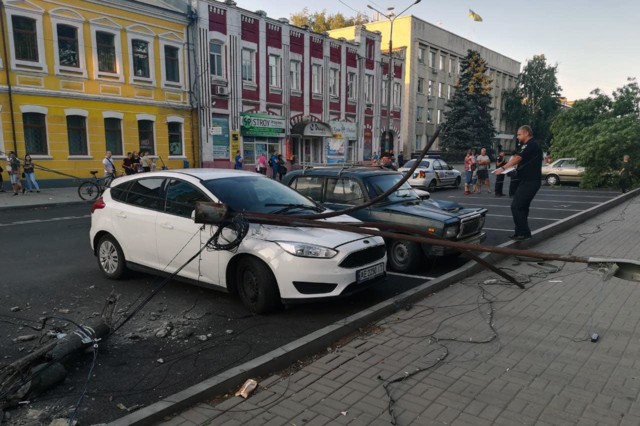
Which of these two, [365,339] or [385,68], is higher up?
[385,68]

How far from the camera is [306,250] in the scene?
5.04 meters

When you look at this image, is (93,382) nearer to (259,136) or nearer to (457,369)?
(457,369)

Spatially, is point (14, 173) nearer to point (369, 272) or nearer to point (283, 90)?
point (283, 90)

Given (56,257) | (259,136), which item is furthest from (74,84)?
(56,257)

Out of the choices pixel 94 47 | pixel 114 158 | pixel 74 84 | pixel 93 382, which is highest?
pixel 94 47

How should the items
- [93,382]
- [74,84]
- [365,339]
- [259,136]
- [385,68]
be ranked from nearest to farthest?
[93,382]
[365,339]
[74,84]
[259,136]
[385,68]

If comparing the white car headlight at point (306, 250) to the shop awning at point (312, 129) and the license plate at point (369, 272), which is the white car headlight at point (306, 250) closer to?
the license plate at point (369, 272)

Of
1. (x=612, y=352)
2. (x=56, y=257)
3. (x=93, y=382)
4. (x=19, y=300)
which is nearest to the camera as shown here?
(x=93, y=382)

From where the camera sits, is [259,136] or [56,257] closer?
[56,257]

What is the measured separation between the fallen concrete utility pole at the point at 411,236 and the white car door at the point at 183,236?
544 millimetres

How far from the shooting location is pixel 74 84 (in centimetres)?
2114

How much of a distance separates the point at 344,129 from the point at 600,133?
18.3 m

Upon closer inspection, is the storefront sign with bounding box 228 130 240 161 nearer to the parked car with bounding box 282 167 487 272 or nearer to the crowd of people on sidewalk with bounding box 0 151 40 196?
the crowd of people on sidewalk with bounding box 0 151 40 196

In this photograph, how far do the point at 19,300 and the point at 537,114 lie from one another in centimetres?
7169
